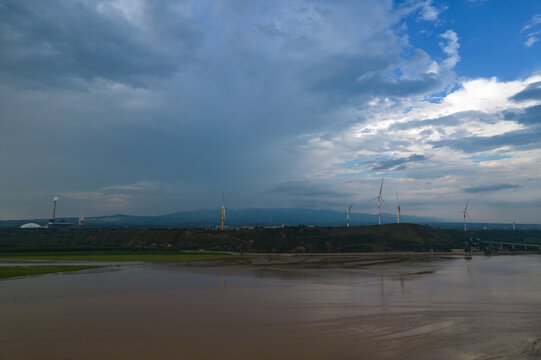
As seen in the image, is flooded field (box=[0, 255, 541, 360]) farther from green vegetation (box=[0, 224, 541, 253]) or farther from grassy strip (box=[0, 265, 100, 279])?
green vegetation (box=[0, 224, 541, 253])

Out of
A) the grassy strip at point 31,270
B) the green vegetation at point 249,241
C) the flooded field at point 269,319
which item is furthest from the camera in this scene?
Answer: the green vegetation at point 249,241

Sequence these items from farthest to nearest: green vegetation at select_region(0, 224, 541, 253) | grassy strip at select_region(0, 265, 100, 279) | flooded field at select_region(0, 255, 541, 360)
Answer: green vegetation at select_region(0, 224, 541, 253) → grassy strip at select_region(0, 265, 100, 279) → flooded field at select_region(0, 255, 541, 360)

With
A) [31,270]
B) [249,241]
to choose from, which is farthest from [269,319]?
[249,241]

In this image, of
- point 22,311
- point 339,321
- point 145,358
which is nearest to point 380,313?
point 339,321

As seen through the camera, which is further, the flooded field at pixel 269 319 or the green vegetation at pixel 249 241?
the green vegetation at pixel 249 241

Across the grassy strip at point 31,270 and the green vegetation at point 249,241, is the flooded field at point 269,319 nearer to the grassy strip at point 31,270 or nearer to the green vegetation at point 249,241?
the grassy strip at point 31,270

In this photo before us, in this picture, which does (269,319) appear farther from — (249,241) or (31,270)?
(249,241)

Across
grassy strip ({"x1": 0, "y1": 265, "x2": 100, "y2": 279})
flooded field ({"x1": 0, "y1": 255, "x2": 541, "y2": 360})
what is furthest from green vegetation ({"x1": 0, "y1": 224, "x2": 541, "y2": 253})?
flooded field ({"x1": 0, "y1": 255, "x2": 541, "y2": 360})

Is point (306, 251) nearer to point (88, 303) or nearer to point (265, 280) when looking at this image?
point (265, 280)

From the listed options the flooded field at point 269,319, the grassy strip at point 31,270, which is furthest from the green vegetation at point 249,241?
the flooded field at point 269,319
